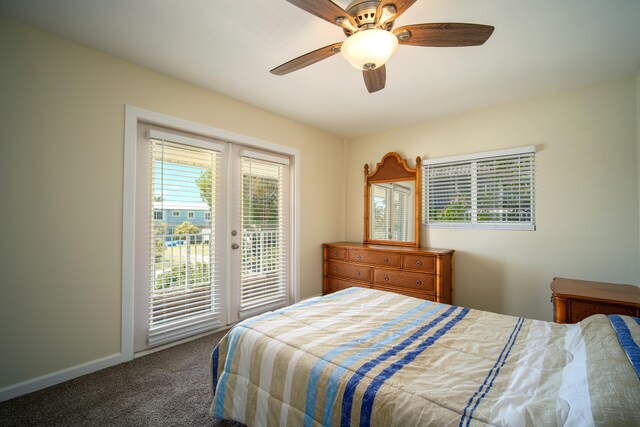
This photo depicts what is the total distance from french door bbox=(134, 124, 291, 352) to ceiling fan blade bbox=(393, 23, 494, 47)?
2099mm

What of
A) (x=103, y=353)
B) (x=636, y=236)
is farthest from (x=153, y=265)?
(x=636, y=236)

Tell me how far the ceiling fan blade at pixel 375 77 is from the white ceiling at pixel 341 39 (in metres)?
0.32

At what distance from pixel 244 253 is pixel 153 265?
929mm

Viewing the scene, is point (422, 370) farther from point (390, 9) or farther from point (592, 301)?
point (592, 301)

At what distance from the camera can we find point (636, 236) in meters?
2.51

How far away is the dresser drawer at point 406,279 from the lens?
315cm

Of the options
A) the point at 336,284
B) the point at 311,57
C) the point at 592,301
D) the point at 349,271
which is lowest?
the point at 336,284

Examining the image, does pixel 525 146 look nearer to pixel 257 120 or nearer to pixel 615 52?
pixel 615 52

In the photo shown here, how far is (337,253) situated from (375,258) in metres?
0.60

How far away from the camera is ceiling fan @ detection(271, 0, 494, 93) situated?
140 centimetres

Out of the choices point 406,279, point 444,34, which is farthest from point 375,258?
point 444,34

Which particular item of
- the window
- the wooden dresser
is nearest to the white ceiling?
the window

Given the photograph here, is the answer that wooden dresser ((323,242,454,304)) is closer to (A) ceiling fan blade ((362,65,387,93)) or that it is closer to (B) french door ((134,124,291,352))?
(B) french door ((134,124,291,352))

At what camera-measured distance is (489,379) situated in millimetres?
1089
